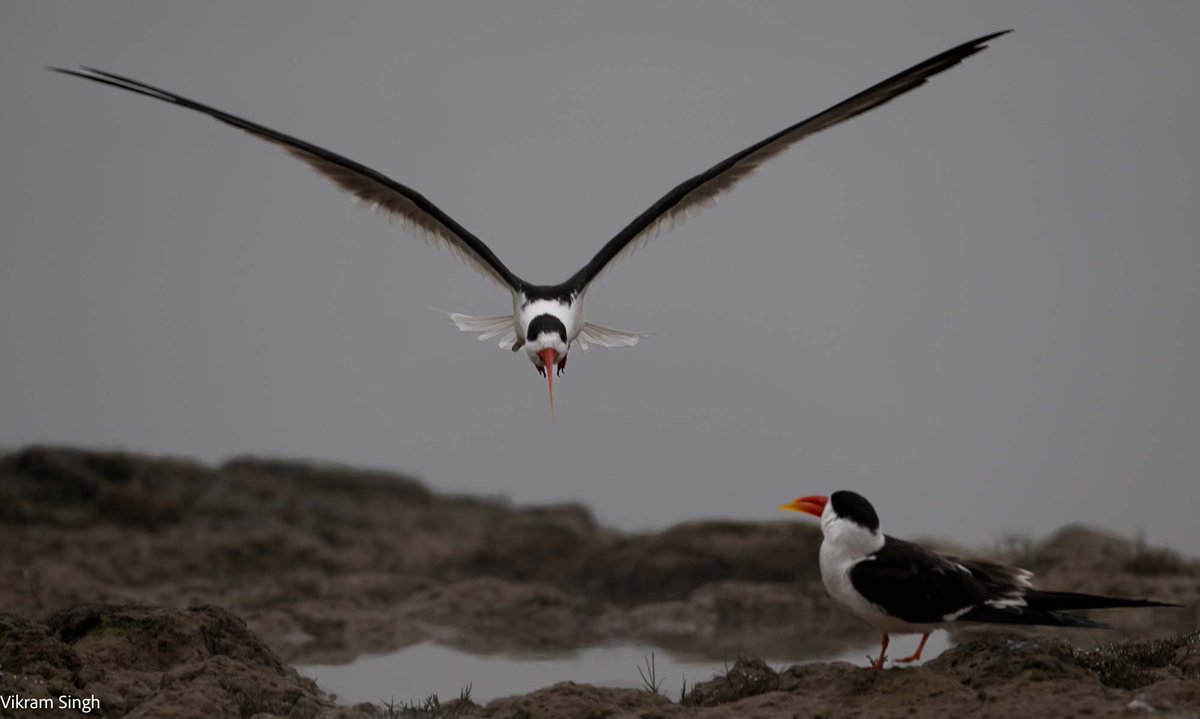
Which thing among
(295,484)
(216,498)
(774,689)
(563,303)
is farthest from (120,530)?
(774,689)

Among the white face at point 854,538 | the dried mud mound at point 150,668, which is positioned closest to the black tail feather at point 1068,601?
the white face at point 854,538

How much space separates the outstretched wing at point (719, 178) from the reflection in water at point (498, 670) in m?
2.59

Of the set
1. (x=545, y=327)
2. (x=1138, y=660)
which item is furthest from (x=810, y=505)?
(x=545, y=327)

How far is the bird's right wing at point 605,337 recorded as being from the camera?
31.2ft

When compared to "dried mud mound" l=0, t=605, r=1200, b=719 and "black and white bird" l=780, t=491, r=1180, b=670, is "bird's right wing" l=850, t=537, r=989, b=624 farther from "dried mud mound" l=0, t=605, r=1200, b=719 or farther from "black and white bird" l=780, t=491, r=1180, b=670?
"dried mud mound" l=0, t=605, r=1200, b=719

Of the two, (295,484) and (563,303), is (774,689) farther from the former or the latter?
(295,484)

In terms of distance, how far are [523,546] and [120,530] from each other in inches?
164

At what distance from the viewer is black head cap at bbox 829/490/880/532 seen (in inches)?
225

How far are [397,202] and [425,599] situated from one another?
353 cm

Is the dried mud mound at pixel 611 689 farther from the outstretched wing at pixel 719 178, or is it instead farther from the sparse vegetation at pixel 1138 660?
the outstretched wing at pixel 719 178

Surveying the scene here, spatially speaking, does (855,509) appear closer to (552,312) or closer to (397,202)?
(552,312)

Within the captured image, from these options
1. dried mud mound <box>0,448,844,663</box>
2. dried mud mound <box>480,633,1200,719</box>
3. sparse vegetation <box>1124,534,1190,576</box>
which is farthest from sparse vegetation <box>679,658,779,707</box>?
sparse vegetation <box>1124,534,1190,576</box>

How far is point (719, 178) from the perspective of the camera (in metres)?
8.92

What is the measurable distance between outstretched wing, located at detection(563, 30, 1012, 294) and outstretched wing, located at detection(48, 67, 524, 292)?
26.4 inches
